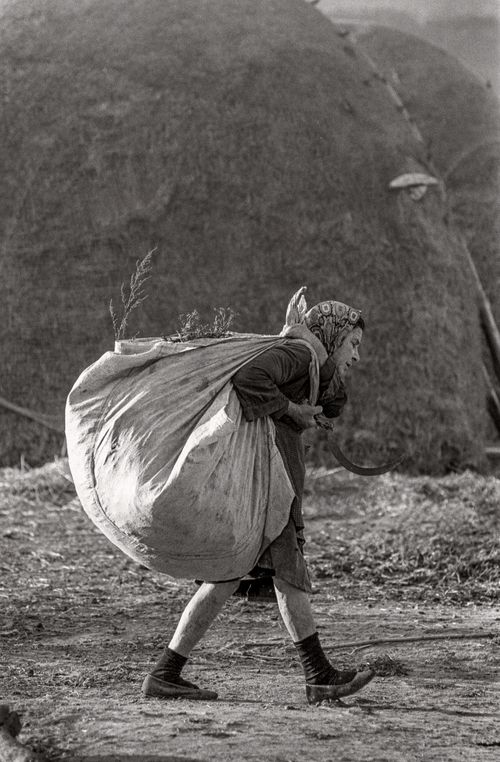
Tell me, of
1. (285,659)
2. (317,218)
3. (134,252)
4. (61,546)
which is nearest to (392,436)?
(317,218)

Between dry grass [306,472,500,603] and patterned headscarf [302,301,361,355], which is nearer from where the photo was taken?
patterned headscarf [302,301,361,355]

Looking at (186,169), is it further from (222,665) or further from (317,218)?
(222,665)

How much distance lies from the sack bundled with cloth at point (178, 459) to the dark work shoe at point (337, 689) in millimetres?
455

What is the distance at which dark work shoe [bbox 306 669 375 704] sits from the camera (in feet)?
11.5

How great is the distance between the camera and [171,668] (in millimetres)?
3549

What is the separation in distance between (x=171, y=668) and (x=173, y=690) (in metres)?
0.08

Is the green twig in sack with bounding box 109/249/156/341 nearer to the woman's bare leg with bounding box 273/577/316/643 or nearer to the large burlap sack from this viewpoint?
the large burlap sack

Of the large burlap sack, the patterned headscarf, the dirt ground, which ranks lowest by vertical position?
the dirt ground

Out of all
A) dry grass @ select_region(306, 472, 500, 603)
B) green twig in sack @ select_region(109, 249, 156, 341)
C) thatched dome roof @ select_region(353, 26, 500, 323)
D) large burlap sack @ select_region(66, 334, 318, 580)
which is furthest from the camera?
thatched dome roof @ select_region(353, 26, 500, 323)

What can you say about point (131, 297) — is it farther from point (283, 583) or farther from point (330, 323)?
point (283, 583)

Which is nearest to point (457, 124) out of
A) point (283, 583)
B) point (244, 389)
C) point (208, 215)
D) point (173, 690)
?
point (208, 215)

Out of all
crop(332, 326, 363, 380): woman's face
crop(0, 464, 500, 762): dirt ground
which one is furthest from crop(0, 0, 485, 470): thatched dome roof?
crop(332, 326, 363, 380): woman's face

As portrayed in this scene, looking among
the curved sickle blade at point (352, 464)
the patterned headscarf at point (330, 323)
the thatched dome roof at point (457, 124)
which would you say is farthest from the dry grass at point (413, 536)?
the thatched dome roof at point (457, 124)

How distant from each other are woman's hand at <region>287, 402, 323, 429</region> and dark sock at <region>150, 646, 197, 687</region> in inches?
33.8
